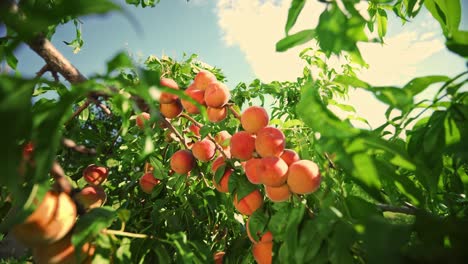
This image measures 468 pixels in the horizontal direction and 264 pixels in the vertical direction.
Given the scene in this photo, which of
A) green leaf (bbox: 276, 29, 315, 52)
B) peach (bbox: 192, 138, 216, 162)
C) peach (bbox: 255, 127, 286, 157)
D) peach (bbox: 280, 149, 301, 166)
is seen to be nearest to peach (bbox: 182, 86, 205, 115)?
peach (bbox: 192, 138, 216, 162)

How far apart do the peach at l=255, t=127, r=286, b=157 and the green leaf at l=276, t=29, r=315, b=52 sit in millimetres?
373

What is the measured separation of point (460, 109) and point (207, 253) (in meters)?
0.79

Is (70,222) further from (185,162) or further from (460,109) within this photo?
Answer: (460,109)

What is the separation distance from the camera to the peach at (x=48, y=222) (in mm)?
704

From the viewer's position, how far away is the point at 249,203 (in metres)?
1.06

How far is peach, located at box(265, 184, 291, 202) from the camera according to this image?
1.03m

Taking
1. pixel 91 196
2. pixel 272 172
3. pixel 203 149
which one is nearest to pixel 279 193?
pixel 272 172

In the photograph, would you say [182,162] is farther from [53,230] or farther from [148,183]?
[53,230]

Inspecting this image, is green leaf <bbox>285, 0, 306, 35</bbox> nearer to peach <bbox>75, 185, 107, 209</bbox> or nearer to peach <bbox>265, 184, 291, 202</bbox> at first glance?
peach <bbox>265, 184, 291, 202</bbox>

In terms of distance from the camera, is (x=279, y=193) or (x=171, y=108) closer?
(x=279, y=193)

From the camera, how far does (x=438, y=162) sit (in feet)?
2.64

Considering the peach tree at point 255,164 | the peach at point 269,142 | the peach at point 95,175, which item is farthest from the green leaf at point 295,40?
the peach at point 95,175

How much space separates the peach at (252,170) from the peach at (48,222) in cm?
58

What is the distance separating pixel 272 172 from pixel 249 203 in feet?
0.53
